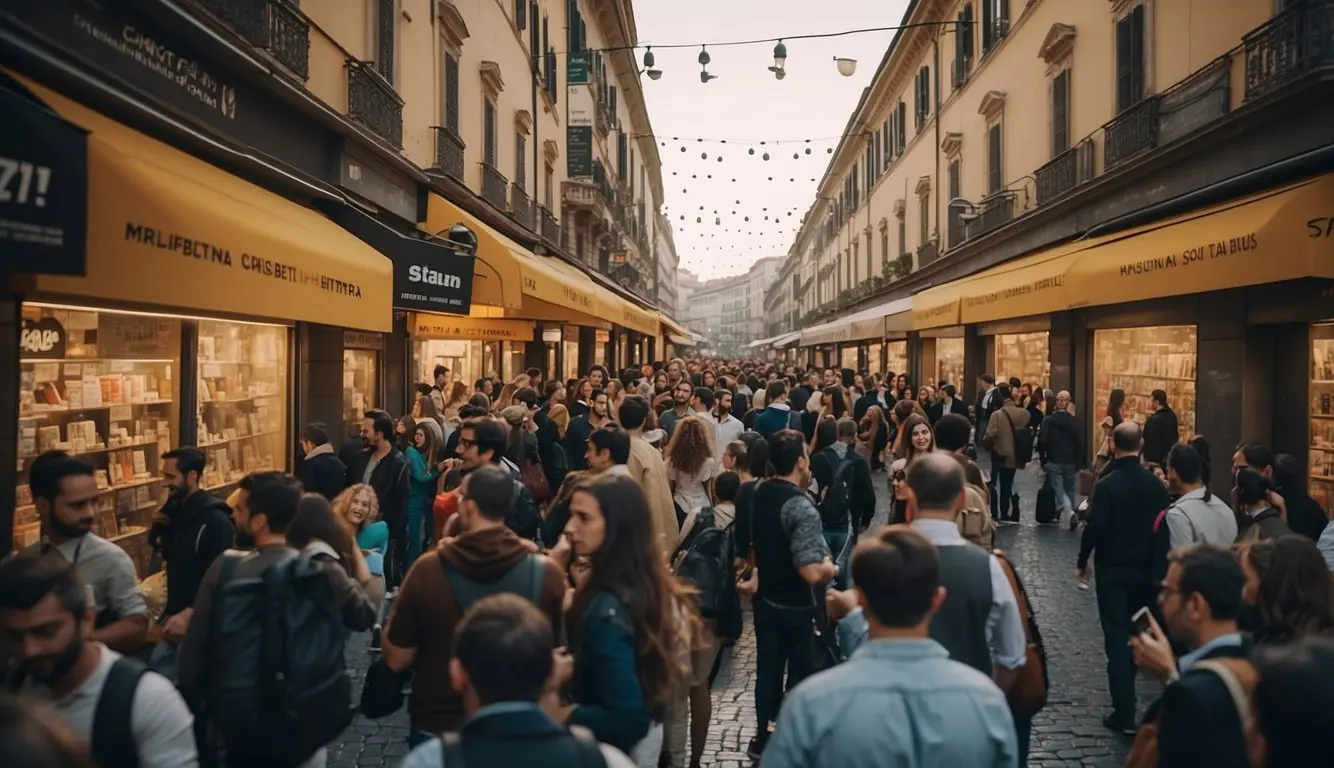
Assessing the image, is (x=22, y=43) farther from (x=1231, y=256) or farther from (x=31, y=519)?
(x=1231, y=256)

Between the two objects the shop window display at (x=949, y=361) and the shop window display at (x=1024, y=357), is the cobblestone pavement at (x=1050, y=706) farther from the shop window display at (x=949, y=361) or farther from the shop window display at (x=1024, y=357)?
the shop window display at (x=949, y=361)

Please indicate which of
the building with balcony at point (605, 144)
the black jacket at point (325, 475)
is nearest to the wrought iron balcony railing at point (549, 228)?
the building with balcony at point (605, 144)

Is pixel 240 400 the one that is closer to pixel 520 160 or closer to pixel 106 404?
pixel 106 404

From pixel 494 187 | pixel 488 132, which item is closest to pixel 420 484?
pixel 494 187

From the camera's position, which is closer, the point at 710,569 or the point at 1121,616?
the point at 710,569

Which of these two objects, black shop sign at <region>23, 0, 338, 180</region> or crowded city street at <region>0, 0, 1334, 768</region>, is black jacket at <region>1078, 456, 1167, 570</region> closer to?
crowded city street at <region>0, 0, 1334, 768</region>

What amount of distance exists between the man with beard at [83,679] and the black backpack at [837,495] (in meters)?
5.40

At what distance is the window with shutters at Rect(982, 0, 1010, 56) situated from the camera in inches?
802

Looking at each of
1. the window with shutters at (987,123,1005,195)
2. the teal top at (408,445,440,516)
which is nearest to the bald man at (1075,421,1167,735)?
the teal top at (408,445,440,516)

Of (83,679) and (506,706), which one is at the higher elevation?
(506,706)

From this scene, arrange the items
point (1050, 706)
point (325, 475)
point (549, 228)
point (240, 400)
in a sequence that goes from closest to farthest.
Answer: point (1050, 706)
point (325, 475)
point (240, 400)
point (549, 228)

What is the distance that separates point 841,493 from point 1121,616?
7.78 feet

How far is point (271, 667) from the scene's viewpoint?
10.7ft

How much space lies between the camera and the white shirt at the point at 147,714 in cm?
257
